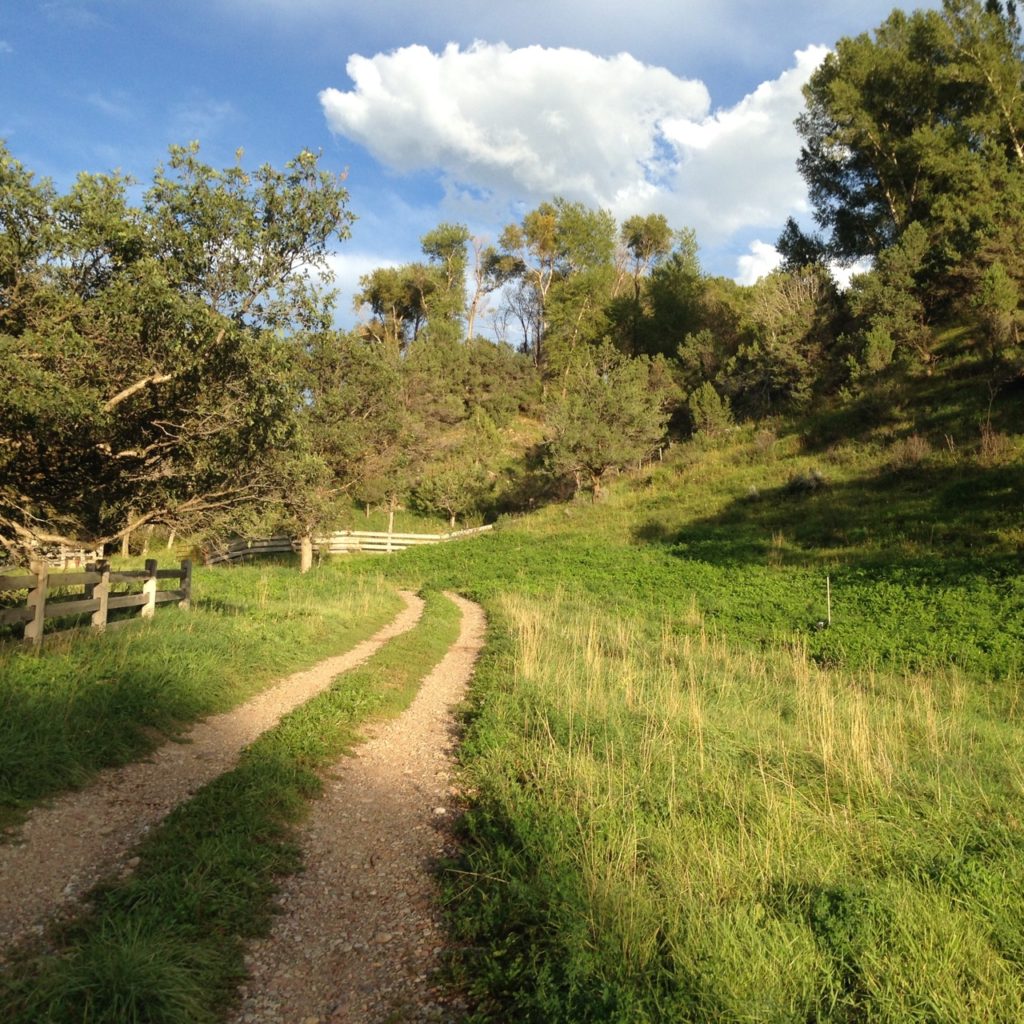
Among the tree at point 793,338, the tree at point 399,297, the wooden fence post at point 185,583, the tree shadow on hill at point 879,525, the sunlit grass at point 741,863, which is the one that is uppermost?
the tree at point 399,297

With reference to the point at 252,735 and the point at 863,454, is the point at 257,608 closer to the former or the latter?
the point at 252,735

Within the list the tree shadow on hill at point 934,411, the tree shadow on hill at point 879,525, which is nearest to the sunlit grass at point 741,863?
the tree shadow on hill at point 879,525

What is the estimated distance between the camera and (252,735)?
22.8ft

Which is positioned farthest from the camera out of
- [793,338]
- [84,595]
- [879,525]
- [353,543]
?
[793,338]

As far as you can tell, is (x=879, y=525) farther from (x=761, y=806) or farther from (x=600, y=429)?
(x=600, y=429)

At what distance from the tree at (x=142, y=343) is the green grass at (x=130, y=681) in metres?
2.11

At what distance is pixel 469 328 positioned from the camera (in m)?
66.7

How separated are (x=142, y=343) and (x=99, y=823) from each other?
666cm

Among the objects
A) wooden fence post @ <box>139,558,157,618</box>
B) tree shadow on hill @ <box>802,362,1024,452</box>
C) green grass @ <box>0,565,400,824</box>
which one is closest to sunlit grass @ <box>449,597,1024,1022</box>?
green grass @ <box>0,565,400,824</box>

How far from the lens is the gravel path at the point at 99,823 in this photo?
3.78m

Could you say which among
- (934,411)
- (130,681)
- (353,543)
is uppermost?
(934,411)

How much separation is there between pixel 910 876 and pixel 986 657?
8939mm

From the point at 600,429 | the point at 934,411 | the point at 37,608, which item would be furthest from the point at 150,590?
the point at 934,411

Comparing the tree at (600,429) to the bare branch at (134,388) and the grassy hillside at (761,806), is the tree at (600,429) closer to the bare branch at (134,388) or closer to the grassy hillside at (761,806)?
the grassy hillside at (761,806)
